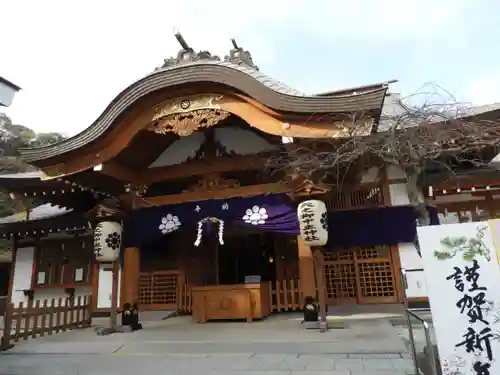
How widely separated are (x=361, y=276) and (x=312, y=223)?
288 cm

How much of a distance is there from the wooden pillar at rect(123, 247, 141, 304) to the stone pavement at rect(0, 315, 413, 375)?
887 mm

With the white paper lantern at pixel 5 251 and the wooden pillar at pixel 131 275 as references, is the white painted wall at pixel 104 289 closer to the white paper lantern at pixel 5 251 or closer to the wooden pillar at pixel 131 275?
the wooden pillar at pixel 131 275

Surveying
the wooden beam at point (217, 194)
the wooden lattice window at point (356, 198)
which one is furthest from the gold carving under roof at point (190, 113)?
the wooden lattice window at point (356, 198)

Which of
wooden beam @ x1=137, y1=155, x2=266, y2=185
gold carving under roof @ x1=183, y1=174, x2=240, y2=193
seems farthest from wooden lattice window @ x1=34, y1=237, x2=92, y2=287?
gold carving under roof @ x1=183, y1=174, x2=240, y2=193

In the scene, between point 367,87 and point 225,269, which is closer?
point 225,269

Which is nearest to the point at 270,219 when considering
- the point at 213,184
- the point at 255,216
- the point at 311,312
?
the point at 255,216

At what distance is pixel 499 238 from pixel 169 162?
7.45 metres

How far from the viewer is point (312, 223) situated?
7031 millimetres

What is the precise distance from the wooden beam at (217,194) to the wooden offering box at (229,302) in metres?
2.07

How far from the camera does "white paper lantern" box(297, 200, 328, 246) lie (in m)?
7.03

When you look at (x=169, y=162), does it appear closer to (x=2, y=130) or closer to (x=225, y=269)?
(x=225, y=269)

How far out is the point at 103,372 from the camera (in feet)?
16.2

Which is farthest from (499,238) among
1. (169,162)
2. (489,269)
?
(169,162)

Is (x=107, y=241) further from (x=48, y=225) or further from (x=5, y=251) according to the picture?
(x=5, y=251)
